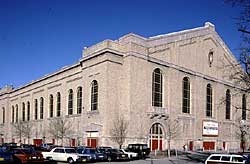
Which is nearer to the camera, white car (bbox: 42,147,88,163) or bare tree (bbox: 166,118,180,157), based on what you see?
white car (bbox: 42,147,88,163)

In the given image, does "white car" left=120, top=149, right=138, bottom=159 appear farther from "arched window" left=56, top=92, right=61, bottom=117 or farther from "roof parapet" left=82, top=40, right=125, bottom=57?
"arched window" left=56, top=92, right=61, bottom=117

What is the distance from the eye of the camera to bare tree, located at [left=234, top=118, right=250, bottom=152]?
239 ft

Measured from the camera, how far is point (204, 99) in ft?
217

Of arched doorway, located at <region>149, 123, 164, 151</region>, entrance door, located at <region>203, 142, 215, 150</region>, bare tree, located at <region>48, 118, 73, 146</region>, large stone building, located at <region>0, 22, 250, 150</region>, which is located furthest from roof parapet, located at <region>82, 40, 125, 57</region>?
entrance door, located at <region>203, 142, 215, 150</region>

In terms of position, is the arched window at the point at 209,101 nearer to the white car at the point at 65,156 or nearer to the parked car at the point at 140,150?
the parked car at the point at 140,150

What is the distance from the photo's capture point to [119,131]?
50000 mm

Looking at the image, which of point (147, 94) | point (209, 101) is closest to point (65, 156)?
point (147, 94)

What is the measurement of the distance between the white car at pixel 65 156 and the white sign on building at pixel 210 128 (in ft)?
126

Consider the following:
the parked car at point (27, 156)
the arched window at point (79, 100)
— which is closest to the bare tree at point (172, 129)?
the arched window at point (79, 100)

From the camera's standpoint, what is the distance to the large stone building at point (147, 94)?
51.9 meters

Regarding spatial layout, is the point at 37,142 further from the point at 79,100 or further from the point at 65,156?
the point at 65,156

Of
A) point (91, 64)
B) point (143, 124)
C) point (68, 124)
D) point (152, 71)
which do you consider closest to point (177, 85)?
point (152, 71)

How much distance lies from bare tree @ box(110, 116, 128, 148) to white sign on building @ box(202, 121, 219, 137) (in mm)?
20982

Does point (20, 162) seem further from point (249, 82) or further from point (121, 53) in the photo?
point (121, 53)
